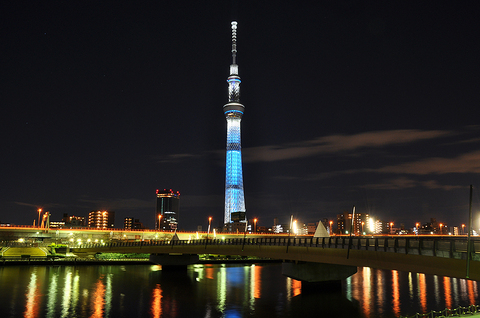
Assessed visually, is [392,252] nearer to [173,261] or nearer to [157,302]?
[157,302]

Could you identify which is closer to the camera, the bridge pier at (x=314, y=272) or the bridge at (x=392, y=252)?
the bridge at (x=392, y=252)

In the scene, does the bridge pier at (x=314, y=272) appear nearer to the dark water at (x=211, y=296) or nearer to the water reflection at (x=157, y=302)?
the dark water at (x=211, y=296)

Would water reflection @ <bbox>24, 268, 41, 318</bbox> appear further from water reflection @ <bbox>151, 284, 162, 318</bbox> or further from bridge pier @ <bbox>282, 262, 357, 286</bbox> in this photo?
bridge pier @ <bbox>282, 262, 357, 286</bbox>

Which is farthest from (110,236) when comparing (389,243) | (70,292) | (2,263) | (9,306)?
(389,243)

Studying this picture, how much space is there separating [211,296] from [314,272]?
15.8 metres

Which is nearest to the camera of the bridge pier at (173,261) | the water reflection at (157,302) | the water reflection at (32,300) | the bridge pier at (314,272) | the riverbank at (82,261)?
→ the water reflection at (32,300)

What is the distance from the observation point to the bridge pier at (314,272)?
62.9 m

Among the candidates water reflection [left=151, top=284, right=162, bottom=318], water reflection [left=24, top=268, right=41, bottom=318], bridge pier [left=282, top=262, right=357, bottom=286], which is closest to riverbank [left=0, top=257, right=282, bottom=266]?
water reflection [left=24, top=268, right=41, bottom=318]

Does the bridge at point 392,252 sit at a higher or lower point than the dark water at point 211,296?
higher

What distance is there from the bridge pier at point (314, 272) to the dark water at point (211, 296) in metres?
1.82

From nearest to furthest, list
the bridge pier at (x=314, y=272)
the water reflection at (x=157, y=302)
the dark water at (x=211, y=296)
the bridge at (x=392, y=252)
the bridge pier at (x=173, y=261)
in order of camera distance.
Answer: the bridge at (x=392, y=252), the water reflection at (x=157, y=302), the dark water at (x=211, y=296), the bridge pier at (x=314, y=272), the bridge pier at (x=173, y=261)

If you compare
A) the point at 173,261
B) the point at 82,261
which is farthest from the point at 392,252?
the point at 82,261

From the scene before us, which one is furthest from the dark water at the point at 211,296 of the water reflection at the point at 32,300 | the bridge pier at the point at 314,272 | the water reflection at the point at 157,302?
the bridge pier at the point at 314,272

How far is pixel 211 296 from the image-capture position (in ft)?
203
